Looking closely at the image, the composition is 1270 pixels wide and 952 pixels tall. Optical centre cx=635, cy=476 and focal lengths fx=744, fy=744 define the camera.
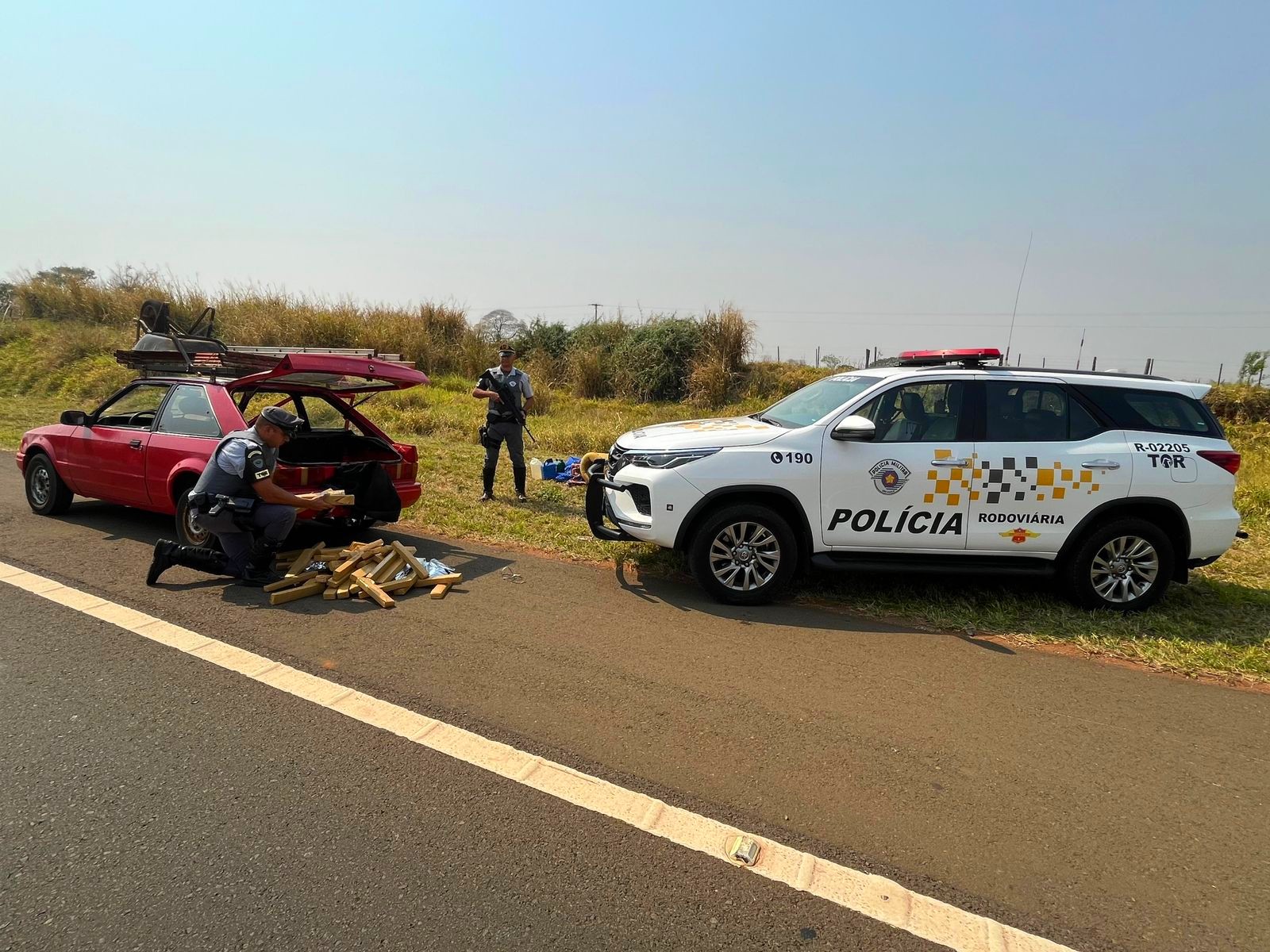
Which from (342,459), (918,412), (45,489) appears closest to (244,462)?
(342,459)

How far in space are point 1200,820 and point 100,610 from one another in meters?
6.07

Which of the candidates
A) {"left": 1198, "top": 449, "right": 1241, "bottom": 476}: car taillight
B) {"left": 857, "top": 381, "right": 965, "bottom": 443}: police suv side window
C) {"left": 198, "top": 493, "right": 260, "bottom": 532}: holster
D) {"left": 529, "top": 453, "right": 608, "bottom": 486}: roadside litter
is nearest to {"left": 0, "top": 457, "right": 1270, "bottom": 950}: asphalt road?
{"left": 198, "top": 493, "right": 260, "bottom": 532}: holster

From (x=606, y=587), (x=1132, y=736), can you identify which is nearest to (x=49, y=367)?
(x=606, y=587)

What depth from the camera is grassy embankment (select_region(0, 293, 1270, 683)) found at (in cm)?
509

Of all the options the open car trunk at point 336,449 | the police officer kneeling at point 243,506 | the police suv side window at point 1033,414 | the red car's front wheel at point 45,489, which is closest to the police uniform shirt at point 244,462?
the police officer kneeling at point 243,506

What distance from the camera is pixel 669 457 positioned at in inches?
223

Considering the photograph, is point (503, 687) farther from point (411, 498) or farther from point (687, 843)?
point (411, 498)

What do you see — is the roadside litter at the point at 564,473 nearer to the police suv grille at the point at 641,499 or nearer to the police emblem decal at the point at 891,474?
the police suv grille at the point at 641,499

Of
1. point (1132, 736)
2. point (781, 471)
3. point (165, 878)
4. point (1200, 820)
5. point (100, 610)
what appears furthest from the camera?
point (781, 471)

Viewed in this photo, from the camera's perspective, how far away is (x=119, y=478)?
22.0 feet

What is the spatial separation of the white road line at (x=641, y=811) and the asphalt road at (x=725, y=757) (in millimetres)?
75

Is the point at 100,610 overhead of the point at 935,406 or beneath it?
beneath

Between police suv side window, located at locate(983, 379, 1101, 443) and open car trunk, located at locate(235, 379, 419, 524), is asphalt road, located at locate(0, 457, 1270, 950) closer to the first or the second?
open car trunk, located at locate(235, 379, 419, 524)

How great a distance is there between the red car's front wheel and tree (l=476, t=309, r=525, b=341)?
52.7 ft
